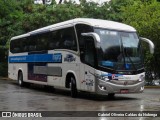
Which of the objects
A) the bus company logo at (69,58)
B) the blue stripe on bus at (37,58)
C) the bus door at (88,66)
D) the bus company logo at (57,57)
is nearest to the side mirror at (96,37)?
the bus door at (88,66)

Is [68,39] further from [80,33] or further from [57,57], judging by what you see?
[57,57]

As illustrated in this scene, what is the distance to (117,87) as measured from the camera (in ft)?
53.6

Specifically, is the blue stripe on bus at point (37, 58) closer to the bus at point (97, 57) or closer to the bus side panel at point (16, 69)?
the bus at point (97, 57)

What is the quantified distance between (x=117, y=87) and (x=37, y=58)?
782 cm

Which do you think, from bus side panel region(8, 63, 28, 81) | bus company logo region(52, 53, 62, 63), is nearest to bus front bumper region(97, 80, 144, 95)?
bus company logo region(52, 53, 62, 63)

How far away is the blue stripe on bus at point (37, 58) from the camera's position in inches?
787

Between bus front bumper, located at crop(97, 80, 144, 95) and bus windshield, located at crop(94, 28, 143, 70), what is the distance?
0.62 metres

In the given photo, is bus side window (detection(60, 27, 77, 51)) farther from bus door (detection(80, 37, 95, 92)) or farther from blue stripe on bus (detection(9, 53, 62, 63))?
bus door (detection(80, 37, 95, 92))

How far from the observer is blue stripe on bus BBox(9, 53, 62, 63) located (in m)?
20.0

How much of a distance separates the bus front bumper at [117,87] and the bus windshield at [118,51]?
2.02 ft

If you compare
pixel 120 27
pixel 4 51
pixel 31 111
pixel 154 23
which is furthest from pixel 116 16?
pixel 31 111

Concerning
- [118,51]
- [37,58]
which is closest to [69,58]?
[118,51]

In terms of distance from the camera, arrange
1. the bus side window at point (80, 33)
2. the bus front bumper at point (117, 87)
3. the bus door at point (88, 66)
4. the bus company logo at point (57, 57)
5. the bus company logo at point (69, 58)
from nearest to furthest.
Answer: the bus front bumper at point (117, 87)
the bus door at point (88, 66)
the bus side window at point (80, 33)
the bus company logo at point (69, 58)
the bus company logo at point (57, 57)

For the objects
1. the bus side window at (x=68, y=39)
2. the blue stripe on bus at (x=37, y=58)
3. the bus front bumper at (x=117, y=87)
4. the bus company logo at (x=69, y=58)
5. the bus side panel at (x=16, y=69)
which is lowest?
the bus side panel at (x=16, y=69)
